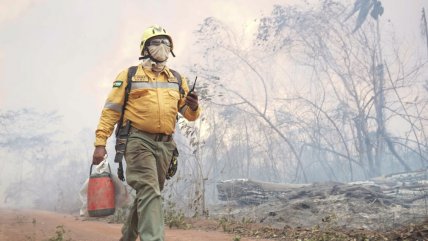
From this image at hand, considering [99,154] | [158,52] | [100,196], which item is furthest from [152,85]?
[100,196]

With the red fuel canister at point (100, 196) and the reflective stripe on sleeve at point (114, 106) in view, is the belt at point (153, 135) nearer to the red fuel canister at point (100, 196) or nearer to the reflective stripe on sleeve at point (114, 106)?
the reflective stripe on sleeve at point (114, 106)

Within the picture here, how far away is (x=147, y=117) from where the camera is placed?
380 cm

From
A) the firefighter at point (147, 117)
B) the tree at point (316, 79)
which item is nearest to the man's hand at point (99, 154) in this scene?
the firefighter at point (147, 117)

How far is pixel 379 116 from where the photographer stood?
21.9m

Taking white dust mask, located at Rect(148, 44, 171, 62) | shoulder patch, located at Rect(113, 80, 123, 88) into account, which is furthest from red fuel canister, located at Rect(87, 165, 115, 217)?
white dust mask, located at Rect(148, 44, 171, 62)

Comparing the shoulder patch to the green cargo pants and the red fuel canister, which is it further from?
the red fuel canister

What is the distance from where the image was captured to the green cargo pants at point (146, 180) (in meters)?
3.41

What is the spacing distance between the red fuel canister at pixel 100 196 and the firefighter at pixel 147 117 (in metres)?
0.17

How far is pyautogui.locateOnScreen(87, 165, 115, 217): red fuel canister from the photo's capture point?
12.7 ft

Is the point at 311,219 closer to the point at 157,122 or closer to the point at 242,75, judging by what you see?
the point at 157,122

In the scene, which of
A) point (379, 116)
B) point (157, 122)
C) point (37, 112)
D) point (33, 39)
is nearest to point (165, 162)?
point (157, 122)

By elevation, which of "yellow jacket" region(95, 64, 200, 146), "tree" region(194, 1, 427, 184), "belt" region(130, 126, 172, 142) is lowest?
"belt" region(130, 126, 172, 142)

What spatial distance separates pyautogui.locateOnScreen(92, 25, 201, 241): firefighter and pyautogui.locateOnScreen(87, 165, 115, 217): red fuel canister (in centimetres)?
17

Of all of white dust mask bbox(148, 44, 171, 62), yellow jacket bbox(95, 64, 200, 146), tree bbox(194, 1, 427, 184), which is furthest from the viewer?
tree bbox(194, 1, 427, 184)
